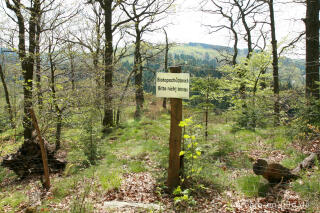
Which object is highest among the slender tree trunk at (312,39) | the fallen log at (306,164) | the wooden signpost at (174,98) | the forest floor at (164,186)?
the slender tree trunk at (312,39)

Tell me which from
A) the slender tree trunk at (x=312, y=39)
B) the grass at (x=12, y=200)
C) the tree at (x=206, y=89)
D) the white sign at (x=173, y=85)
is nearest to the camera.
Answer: the white sign at (x=173, y=85)

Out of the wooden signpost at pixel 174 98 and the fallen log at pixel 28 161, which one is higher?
the wooden signpost at pixel 174 98

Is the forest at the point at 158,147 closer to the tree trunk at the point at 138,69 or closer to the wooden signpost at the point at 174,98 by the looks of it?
the wooden signpost at the point at 174,98

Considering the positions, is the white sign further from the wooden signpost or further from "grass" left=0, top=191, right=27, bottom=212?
"grass" left=0, top=191, right=27, bottom=212

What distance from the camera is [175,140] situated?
4289 millimetres

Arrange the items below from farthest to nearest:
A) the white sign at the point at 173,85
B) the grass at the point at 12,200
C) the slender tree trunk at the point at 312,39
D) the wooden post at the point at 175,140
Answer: the slender tree trunk at the point at 312,39
the grass at the point at 12,200
the wooden post at the point at 175,140
the white sign at the point at 173,85

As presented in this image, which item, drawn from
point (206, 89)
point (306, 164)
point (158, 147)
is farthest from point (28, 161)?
point (306, 164)

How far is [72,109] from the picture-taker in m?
6.52

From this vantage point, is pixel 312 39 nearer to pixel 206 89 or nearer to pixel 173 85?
pixel 206 89

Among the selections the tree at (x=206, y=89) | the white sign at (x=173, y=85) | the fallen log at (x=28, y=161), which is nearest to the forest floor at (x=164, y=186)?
the fallen log at (x=28, y=161)

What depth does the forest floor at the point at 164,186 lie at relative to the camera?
373 centimetres

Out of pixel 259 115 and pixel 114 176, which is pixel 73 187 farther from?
A: pixel 259 115

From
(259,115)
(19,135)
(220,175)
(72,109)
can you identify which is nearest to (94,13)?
(19,135)

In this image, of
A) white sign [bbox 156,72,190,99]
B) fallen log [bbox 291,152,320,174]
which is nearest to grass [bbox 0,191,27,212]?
white sign [bbox 156,72,190,99]
